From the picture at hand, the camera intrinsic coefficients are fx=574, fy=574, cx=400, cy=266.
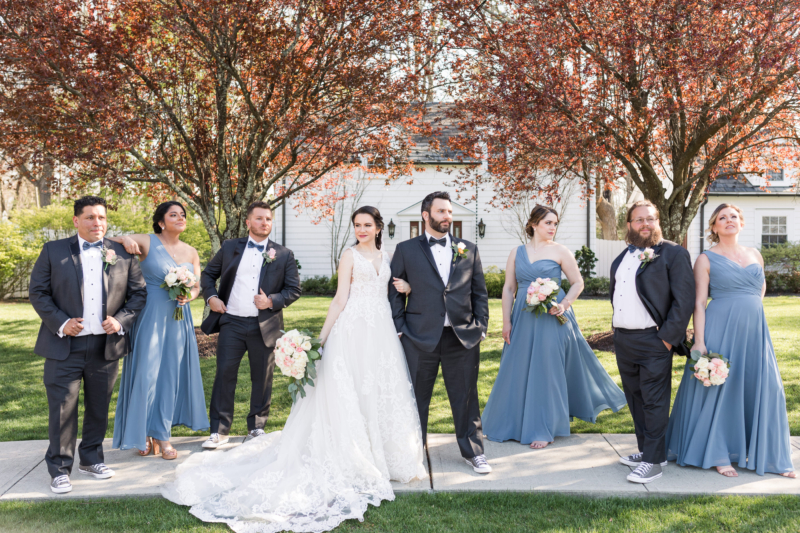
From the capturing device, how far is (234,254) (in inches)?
221

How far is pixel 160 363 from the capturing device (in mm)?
5172

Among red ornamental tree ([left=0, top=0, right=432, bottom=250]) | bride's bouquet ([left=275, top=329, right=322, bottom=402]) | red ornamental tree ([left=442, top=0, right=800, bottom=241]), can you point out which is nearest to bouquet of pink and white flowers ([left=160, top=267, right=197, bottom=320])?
bride's bouquet ([left=275, top=329, right=322, bottom=402])

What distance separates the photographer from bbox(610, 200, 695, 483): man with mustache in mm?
4539

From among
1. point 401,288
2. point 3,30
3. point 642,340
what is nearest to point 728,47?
point 642,340

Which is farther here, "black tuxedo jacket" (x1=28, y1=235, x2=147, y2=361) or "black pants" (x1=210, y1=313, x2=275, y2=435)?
"black pants" (x1=210, y1=313, x2=275, y2=435)

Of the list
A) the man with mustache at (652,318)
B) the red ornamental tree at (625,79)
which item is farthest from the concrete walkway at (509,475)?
the red ornamental tree at (625,79)

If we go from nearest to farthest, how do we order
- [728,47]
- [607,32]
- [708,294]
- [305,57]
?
1. [708,294]
2. [728,47]
3. [607,32]
4. [305,57]

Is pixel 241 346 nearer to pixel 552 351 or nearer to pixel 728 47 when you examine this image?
pixel 552 351

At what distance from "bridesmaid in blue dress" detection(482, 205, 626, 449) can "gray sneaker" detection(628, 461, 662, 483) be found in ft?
3.25

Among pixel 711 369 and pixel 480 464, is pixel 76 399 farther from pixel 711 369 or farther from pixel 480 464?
pixel 711 369

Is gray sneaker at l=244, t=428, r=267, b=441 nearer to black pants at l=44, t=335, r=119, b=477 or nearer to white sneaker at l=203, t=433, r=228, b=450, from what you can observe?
white sneaker at l=203, t=433, r=228, b=450

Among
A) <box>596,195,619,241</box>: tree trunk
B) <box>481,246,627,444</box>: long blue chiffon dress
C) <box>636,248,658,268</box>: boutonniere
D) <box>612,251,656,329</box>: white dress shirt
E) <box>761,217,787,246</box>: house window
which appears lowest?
<box>481,246,627,444</box>: long blue chiffon dress

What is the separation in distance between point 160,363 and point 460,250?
9.43ft

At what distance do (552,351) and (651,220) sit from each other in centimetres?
156
